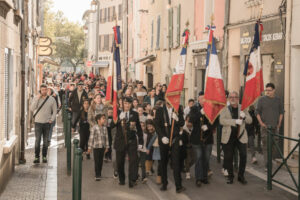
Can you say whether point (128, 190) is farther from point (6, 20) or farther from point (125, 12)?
point (125, 12)

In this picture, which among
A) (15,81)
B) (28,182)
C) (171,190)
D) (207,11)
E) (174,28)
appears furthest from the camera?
(174,28)

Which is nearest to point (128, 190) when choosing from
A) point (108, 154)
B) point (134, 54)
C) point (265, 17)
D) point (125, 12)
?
point (108, 154)

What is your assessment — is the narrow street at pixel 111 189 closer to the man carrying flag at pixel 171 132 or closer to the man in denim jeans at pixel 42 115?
the man carrying flag at pixel 171 132

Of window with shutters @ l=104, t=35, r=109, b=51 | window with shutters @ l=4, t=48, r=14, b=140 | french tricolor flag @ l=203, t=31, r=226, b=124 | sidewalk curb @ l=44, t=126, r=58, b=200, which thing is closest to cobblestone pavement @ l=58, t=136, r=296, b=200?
sidewalk curb @ l=44, t=126, r=58, b=200

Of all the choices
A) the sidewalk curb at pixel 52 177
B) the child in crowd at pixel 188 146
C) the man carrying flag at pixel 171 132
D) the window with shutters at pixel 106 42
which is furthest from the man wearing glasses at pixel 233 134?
the window with shutters at pixel 106 42

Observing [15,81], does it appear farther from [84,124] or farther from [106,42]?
[106,42]

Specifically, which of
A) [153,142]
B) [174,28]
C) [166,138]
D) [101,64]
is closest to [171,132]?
[166,138]

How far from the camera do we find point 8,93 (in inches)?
460

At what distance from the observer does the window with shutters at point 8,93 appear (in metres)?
11.3

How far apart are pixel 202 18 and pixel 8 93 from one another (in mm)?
14138

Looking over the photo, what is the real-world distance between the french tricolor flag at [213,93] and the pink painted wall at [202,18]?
1054cm

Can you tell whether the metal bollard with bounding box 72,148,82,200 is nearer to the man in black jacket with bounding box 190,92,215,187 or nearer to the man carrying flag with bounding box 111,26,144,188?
the man carrying flag with bounding box 111,26,144,188

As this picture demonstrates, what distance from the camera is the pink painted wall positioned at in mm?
21828

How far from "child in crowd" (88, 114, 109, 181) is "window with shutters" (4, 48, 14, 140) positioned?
1.62 m
